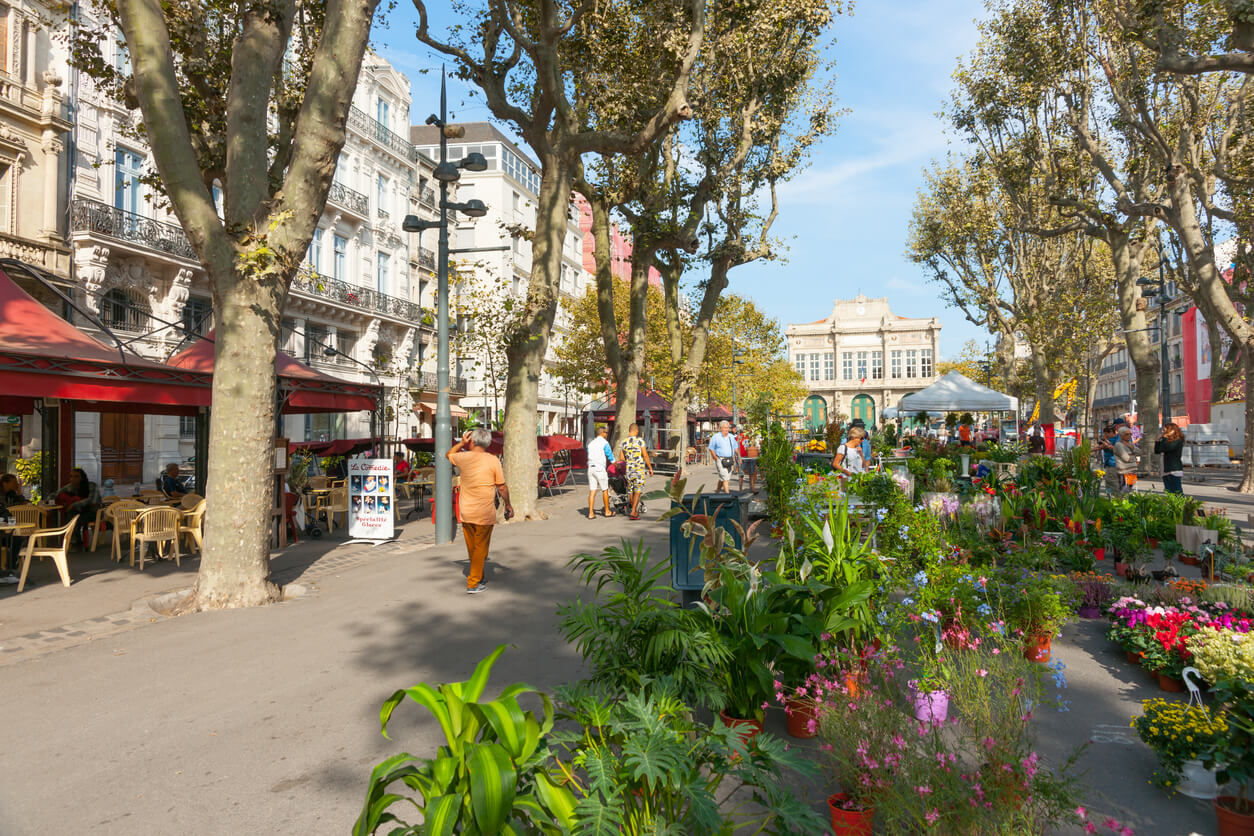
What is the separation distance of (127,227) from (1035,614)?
77.8ft

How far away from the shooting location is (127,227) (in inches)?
816

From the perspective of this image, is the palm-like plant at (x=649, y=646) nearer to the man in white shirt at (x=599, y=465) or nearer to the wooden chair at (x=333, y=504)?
the man in white shirt at (x=599, y=465)

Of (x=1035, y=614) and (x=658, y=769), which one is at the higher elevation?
(x=658, y=769)

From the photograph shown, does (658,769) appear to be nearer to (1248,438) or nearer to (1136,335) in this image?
(1248,438)

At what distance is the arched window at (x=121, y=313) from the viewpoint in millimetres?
20781

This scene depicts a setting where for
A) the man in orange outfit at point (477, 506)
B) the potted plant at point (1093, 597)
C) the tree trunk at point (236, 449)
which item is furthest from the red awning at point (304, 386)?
the potted plant at point (1093, 597)

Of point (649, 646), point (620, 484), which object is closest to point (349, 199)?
point (620, 484)

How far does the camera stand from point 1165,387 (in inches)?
1017

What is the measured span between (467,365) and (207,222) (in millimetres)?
37320

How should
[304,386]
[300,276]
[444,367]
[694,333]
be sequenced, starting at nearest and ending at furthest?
[304,386], [444,367], [300,276], [694,333]

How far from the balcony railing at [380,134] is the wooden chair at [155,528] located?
23833 millimetres

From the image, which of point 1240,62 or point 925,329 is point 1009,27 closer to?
point 1240,62

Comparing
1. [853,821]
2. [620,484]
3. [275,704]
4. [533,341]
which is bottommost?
[275,704]

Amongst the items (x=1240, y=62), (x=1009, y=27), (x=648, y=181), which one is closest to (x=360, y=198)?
(x=648, y=181)
